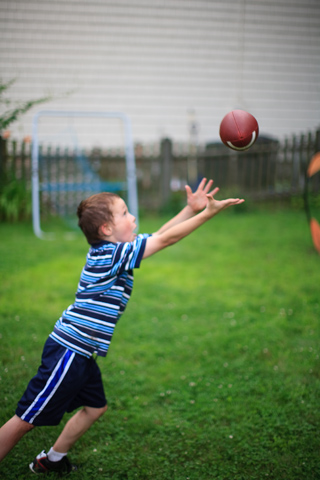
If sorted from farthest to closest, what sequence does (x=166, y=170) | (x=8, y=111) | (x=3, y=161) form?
(x=166, y=170), (x=3, y=161), (x=8, y=111)

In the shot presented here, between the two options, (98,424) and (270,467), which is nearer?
(270,467)

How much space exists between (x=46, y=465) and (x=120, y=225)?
4.00 feet

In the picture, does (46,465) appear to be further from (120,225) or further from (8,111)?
(8,111)

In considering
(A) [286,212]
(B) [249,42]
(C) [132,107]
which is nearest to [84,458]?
(A) [286,212]

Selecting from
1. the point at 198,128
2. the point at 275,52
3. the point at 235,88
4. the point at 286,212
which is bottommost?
the point at 286,212

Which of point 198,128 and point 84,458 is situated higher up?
point 198,128

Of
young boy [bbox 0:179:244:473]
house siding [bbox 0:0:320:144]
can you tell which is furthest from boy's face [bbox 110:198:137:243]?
house siding [bbox 0:0:320:144]

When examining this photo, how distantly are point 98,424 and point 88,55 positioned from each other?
26.6 feet

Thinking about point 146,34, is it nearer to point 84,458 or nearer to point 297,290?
point 297,290

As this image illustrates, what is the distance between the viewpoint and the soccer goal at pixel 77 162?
291 inches

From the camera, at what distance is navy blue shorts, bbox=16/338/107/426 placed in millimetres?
1845

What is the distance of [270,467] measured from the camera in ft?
7.02

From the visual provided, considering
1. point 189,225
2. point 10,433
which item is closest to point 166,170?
point 189,225

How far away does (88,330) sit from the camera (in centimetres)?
193
